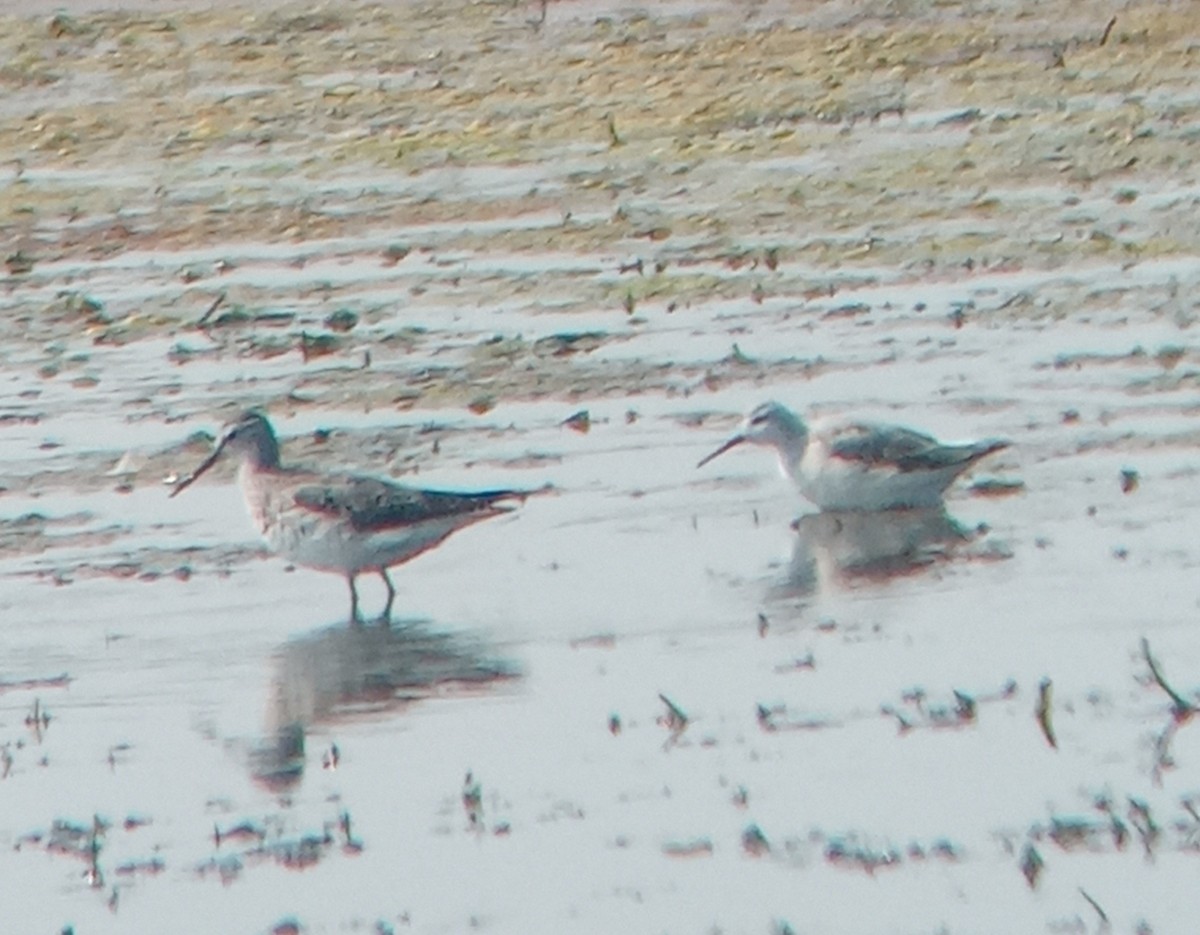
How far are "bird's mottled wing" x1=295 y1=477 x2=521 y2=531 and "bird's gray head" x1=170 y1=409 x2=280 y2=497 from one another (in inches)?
26.5

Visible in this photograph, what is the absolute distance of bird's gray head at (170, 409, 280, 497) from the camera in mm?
12727

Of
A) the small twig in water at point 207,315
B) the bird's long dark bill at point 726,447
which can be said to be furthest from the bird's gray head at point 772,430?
the small twig in water at point 207,315

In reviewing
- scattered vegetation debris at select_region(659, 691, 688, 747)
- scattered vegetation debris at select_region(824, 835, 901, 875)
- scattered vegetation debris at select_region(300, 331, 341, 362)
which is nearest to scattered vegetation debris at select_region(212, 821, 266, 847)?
scattered vegetation debris at select_region(659, 691, 688, 747)

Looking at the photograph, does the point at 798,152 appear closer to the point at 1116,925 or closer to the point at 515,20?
the point at 515,20

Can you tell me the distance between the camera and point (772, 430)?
13.1 metres

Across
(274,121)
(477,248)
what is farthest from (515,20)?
(477,248)

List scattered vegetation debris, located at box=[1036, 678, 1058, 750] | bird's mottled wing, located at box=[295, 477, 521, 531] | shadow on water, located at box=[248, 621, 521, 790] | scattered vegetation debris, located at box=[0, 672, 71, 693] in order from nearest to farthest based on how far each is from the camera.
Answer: scattered vegetation debris, located at box=[1036, 678, 1058, 750], shadow on water, located at box=[248, 621, 521, 790], scattered vegetation debris, located at box=[0, 672, 71, 693], bird's mottled wing, located at box=[295, 477, 521, 531]

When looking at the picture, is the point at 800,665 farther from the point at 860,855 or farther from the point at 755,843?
the point at 860,855

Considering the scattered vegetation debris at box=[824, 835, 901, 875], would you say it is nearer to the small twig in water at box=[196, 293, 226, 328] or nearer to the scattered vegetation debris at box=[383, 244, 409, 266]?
the small twig in water at box=[196, 293, 226, 328]

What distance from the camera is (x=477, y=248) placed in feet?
60.9

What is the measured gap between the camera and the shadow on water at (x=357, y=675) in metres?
9.88

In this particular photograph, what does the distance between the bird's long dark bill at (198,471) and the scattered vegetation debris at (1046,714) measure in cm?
437

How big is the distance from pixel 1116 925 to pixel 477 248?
11191 millimetres

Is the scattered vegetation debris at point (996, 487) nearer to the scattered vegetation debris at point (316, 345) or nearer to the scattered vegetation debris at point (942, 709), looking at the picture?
the scattered vegetation debris at point (942, 709)
